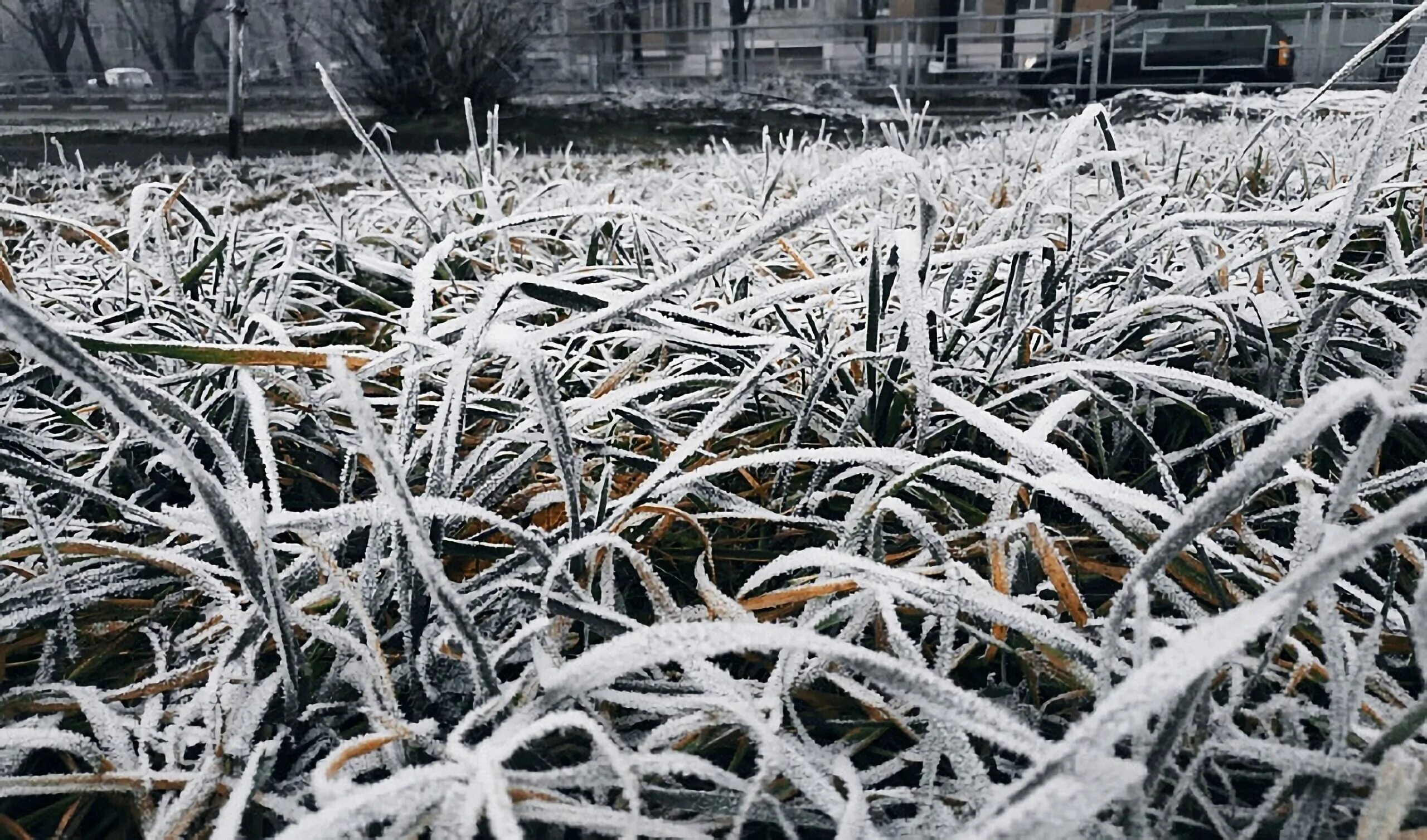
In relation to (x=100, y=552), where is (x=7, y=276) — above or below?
above

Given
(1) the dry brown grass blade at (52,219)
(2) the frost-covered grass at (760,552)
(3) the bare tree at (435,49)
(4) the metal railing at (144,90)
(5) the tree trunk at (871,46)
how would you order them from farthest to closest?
(5) the tree trunk at (871,46) → (3) the bare tree at (435,49) → (4) the metal railing at (144,90) → (1) the dry brown grass blade at (52,219) → (2) the frost-covered grass at (760,552)

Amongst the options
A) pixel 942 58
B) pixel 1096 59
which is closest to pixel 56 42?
pixel 1096 59

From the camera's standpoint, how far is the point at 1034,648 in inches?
21.6

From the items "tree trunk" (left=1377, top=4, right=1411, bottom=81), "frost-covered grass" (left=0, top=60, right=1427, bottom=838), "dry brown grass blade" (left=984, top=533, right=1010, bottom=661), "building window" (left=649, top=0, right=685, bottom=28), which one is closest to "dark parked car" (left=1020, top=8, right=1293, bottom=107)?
"tree trunk" (left=1377, top=4, right=1411, bottom=81)

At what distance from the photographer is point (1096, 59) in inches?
349

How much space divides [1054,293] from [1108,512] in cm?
35

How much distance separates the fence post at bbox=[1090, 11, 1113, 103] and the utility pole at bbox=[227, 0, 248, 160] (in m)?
6.77

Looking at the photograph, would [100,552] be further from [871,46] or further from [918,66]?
[871,46]

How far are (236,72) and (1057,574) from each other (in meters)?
6.11

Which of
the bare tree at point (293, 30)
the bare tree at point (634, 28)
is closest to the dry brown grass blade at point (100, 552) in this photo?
the bare tree at point (293, 30)

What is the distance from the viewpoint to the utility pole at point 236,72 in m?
4.97

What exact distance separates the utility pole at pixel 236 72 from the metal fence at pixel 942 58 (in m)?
1.86

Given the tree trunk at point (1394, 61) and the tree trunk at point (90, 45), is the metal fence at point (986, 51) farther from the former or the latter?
the tree trunk at point (90, 45)

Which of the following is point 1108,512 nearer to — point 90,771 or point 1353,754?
point 1353,754
